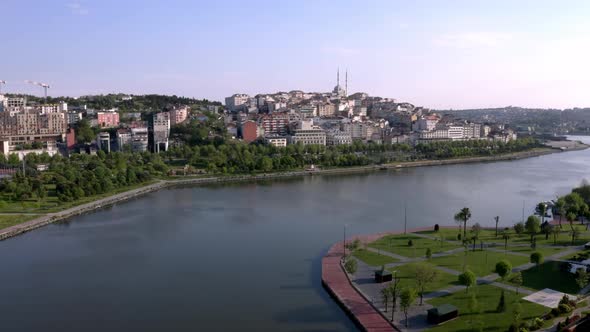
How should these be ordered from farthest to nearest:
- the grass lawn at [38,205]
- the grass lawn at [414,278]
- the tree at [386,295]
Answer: the grass lawn at [38,205], the grass lawn at [414,278], the tree at [386,295]

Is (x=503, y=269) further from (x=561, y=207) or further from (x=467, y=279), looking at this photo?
(x=561, y=207)

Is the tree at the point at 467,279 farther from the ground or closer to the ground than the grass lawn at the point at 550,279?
farther from the ground

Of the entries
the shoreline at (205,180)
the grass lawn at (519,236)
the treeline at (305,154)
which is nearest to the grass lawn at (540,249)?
the grass lawn at (519,236)

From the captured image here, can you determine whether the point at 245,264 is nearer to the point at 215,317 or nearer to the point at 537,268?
the point at 215,317

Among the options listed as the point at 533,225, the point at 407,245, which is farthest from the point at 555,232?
the point at 407,245

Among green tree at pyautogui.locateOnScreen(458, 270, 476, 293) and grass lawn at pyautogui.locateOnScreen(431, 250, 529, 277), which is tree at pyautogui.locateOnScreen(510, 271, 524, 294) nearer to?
grass lawn at pyautogui.locateOnScreen(431, 250, 529, 277)

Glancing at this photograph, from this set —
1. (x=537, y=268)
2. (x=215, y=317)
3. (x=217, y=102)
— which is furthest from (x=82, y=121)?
(x=537, y=268)

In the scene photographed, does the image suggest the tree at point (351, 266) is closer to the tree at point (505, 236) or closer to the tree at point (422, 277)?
the tree at point (422, 277)
